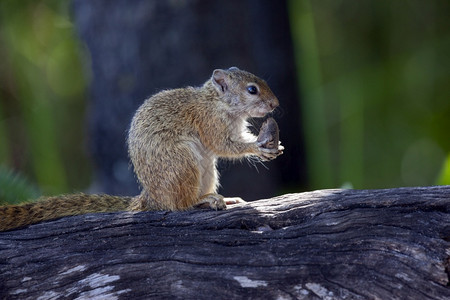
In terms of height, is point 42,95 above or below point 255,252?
above

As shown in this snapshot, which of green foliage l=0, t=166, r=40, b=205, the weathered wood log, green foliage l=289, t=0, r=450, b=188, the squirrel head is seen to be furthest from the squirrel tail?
green foliage l=289, t=0, r=450, b=188

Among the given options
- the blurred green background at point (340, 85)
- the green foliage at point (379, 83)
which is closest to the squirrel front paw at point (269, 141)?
the blurred green background at point (340, 85)

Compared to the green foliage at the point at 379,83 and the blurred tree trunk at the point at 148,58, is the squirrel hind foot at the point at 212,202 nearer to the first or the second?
the blurred tree trunk at the point at 148,58

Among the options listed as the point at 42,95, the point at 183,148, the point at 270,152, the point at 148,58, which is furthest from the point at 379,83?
the point at 183,148

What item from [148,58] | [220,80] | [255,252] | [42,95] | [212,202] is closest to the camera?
[255,252]

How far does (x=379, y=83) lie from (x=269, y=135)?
4565 mm

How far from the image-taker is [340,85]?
780cm

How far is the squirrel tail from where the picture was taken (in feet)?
11.8

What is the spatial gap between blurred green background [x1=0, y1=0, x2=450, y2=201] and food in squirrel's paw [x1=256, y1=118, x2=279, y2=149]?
2.67 m

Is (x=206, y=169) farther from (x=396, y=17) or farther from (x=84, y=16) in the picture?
(x=396, y=17)

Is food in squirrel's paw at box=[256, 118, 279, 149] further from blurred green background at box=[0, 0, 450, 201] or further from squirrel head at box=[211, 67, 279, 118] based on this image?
blurred green background at box=[0, 0, 450, 201]

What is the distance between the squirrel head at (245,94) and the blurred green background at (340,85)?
231cm

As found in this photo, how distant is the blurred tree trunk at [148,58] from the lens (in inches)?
236

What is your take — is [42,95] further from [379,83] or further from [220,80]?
[220,80]
